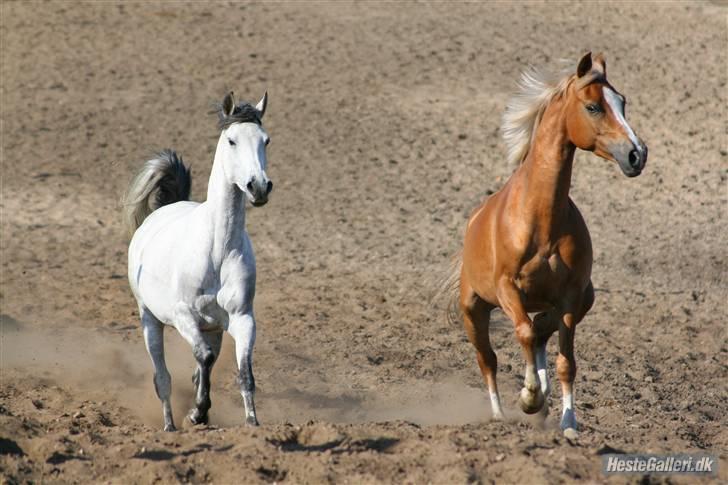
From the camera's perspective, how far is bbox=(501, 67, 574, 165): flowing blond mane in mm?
7070

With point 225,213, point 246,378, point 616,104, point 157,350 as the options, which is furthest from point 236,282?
point 616,104

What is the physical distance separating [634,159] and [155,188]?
3675mm

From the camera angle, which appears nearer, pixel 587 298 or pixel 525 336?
pixel 525 336

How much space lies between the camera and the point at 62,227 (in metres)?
12.3

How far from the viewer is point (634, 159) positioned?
21.0 ft

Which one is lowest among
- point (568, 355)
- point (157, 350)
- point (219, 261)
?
point (157, 350)

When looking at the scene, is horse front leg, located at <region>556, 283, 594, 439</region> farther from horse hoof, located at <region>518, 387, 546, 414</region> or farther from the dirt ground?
the dirt ground

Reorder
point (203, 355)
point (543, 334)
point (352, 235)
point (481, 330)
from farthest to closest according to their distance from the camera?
point (352, 235) < point (481, 330) < point (543, 334) < point (203, 355)

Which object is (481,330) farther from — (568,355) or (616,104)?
(616,104)

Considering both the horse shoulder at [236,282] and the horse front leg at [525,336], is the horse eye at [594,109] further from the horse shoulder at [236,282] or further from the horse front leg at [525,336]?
the horse shoulder at [236,282]

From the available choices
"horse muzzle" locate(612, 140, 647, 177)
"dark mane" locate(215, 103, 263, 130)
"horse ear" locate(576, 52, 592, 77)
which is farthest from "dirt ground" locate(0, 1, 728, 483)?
"horse ear" locate(576, 52, 592, 77)

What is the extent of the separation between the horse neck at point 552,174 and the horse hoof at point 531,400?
3.00ft

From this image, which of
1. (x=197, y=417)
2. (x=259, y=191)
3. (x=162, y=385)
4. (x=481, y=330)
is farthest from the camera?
(x=481, y=330)

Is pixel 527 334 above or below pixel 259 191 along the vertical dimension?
below
